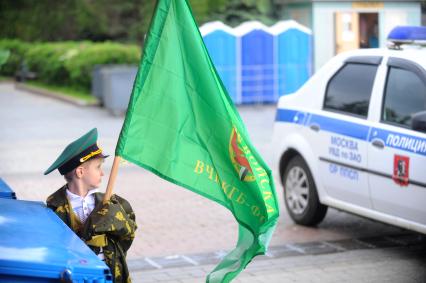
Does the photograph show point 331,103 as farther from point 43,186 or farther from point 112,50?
point 112,50

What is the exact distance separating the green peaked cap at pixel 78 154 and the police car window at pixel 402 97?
160 inches

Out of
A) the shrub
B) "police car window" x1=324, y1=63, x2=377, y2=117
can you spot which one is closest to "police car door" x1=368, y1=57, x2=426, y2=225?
"police car window" x1=324, y1=63, x2=377, y2=117

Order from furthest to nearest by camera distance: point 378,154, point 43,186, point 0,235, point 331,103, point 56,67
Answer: point 56,67, point 43,186, point 331,103, point 378,154, point 0,235

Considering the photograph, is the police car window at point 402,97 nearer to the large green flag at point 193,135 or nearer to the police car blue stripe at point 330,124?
the police car blue stripe at point 330,124

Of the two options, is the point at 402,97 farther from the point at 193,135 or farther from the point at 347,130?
the point at 193,135

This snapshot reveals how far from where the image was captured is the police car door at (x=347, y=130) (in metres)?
8.56

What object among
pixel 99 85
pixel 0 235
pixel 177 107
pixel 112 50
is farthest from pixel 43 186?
pixel 112 50

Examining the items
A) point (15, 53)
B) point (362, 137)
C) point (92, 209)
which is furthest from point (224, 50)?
point (92, 209)

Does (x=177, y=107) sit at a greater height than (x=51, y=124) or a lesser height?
greater

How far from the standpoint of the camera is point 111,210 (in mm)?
4684

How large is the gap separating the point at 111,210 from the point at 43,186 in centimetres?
751

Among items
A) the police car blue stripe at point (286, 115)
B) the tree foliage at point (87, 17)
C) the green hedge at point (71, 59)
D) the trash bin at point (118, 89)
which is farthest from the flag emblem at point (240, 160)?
the tree foliage at point (87, 17)

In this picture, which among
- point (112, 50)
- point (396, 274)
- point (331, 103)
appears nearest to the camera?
point (396, 274)

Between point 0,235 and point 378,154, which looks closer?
point 0,235
